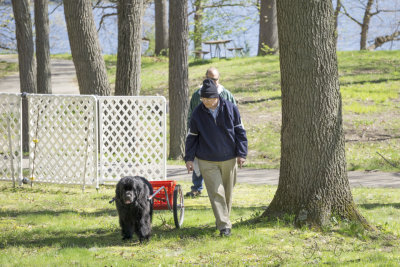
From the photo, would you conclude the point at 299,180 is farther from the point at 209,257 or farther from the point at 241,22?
the point at 241,22

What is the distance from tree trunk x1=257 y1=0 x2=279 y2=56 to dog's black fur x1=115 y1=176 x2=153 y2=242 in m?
19.6

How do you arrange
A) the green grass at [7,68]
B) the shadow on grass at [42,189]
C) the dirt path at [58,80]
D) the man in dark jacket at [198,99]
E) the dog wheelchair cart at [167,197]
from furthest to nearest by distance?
1. the green grass at [7,68]
2. the dirt path at [58,80]
3. the shadow on grass at [42,189]
4. the man in dark jacket at [198,99]
5. the dog wheelchair cart at [167,197]

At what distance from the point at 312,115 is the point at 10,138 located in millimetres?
6167

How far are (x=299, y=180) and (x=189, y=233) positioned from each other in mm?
1523

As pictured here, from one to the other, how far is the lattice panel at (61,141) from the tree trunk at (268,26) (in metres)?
16.4

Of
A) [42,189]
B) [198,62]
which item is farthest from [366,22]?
[42,189]

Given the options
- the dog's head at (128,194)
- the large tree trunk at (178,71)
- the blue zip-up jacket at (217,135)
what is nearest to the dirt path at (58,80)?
the large tree trunk at (178,71)

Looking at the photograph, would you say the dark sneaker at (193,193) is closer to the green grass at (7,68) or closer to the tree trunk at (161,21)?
the green grass at (7,68)

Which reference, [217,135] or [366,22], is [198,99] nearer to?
[217,135]

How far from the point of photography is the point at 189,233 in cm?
636

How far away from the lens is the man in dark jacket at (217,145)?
6.02 meters

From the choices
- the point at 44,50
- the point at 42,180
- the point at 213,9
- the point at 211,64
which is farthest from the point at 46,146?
the point at 213,9

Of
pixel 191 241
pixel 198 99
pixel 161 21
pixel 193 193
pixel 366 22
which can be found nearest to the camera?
pixel 191 241

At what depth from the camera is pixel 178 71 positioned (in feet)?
43.5
